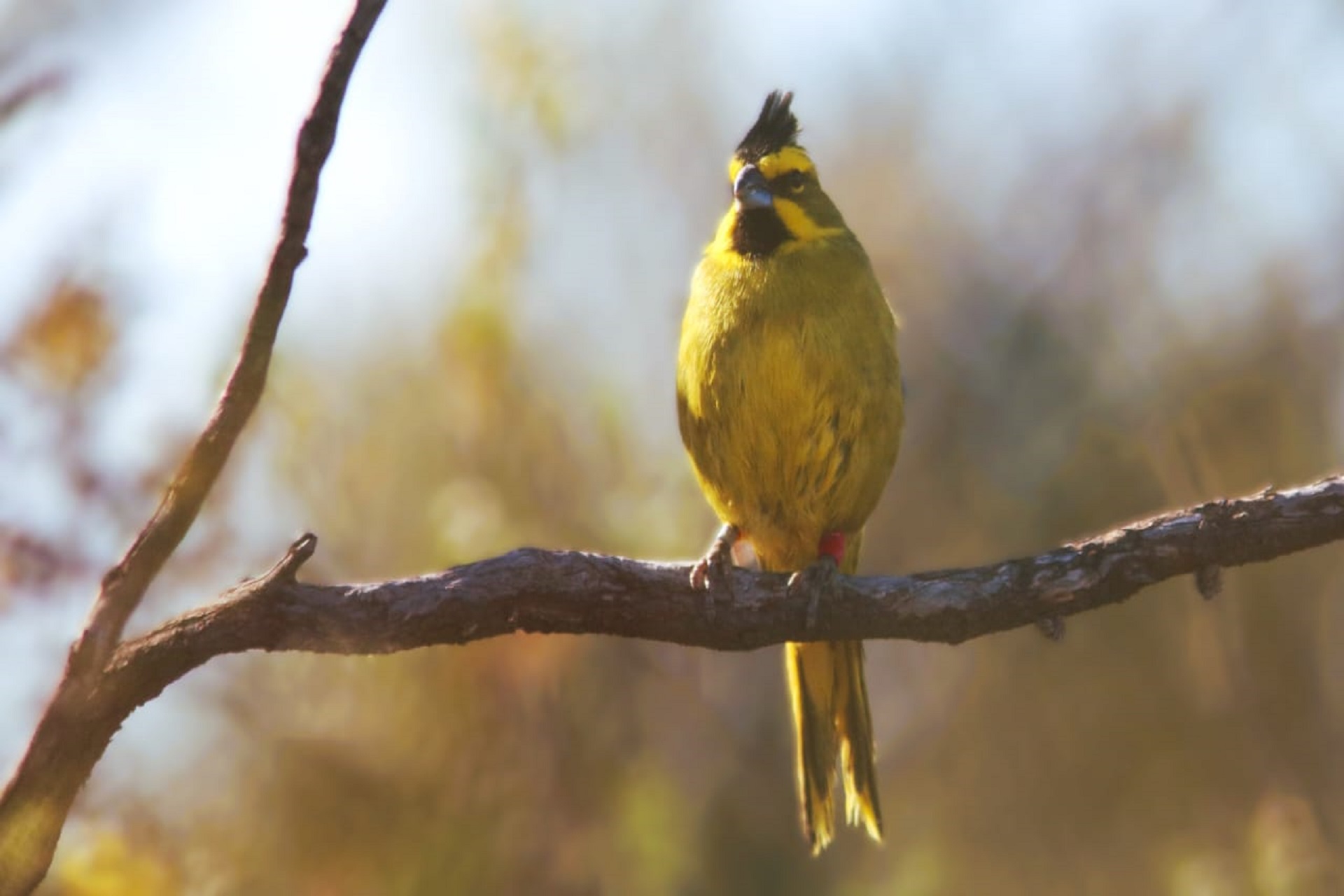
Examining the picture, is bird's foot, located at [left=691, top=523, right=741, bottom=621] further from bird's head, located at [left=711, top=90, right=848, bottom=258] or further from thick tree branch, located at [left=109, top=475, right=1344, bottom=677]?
bird's head, located at [left=711, top=90, right=848, bottom=258]

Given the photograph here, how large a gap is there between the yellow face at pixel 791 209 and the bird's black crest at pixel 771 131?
0.03 meters

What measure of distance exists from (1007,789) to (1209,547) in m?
5.07

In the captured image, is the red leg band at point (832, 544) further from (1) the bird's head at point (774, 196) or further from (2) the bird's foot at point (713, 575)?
(1) the bird's head at point (774, 196)

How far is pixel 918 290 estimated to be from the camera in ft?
32.3

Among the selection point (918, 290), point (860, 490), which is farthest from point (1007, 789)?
point (860, 490)

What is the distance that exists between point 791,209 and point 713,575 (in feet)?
5.87

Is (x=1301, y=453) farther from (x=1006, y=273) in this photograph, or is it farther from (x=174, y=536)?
(x=174, y=536)

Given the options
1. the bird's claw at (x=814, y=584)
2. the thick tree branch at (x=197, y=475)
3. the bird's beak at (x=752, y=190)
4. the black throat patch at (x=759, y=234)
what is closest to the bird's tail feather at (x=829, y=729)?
the bird's claw at (x=814, y=584)

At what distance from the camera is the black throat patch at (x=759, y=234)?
5.38 meters

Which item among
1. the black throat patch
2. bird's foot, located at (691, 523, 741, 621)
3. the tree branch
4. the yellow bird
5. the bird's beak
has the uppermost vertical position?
the bird's beak

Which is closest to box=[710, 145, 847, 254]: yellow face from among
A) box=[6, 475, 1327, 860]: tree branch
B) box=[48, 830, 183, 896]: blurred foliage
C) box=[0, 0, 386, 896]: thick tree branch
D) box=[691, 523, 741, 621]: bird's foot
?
box=[691, 523, 741, 621]: bird's foot

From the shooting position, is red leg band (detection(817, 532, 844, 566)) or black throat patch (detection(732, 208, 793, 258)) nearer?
red leg band (detection(817, 532, 844, 566))

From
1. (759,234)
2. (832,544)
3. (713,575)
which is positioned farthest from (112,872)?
(759,234)

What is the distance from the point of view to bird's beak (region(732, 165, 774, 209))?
539cm
